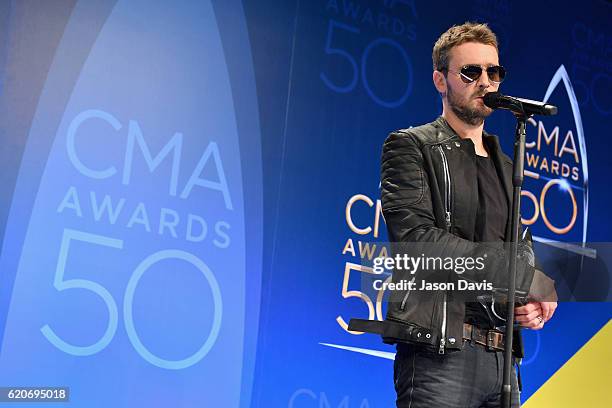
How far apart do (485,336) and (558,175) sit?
3210 mm

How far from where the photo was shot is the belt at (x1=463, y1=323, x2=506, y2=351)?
2.00 m

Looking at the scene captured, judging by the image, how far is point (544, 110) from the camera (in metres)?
1.92

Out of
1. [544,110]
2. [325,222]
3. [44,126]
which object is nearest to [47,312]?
[44,126]

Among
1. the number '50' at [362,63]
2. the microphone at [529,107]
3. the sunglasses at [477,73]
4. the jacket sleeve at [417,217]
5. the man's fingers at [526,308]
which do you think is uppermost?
the number '50' at [362,63]

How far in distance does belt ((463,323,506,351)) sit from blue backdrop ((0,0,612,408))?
1767 millimetres

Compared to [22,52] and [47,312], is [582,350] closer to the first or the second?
[47,312]

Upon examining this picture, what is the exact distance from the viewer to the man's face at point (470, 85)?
219cm

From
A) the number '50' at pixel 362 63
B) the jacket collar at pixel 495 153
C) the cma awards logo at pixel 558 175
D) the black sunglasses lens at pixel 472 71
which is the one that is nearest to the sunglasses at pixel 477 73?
the black sunglasses lens at pixel 472 71

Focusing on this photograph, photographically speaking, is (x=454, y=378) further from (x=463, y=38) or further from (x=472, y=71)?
(x=463, y=38)

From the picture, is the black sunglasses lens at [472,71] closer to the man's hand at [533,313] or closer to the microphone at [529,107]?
the microphone at [529,107]

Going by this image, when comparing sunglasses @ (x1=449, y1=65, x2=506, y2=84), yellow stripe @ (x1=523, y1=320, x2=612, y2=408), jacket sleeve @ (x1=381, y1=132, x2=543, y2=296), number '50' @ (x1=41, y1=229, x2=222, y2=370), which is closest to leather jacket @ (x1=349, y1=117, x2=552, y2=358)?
jacket sleeve @ (x1=381, y1=132, x2=543, y2=296)

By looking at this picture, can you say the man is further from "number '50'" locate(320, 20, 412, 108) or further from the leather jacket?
"number '50'" locate(320, 20, 412, 108)

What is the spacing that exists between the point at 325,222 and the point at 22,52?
1.60m

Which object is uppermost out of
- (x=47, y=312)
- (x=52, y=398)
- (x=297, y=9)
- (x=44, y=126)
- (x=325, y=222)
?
(x=297, y=9)
